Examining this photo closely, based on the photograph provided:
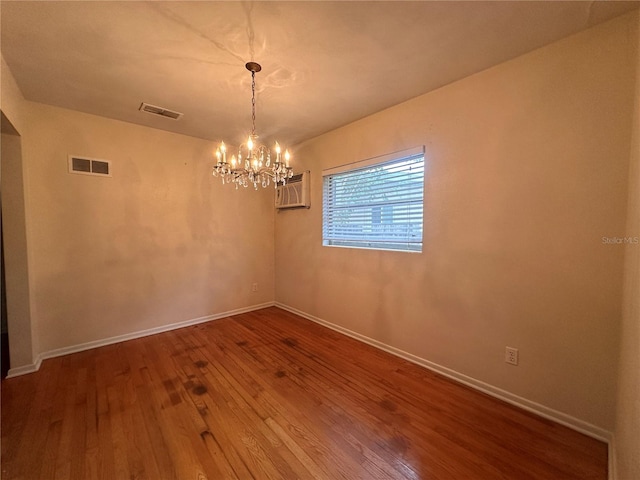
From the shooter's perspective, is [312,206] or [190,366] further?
[312,206]

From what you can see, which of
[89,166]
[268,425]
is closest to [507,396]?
[268,425]

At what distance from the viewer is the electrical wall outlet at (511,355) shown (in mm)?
1849

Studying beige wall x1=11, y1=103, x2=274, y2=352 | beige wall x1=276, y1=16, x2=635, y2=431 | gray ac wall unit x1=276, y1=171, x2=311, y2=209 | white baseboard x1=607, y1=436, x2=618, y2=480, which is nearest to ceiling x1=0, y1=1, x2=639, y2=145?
beige wall x1=276, y1=16, x2=635, y2=431

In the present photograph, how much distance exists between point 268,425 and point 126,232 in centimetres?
269

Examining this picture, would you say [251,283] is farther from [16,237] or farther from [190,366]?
[16,237]

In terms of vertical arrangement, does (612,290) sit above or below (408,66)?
below

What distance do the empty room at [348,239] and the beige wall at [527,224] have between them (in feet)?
0.05

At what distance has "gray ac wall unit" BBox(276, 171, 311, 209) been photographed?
3574 mm

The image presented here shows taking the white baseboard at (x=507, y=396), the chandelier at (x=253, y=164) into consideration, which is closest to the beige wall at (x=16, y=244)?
the chandelier at (x=253, y=164)

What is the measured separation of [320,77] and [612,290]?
247 cm

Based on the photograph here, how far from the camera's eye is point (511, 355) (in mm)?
1868

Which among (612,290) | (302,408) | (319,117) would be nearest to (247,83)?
(319,117)

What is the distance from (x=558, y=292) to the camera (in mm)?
1676

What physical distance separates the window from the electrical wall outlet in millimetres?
1034
